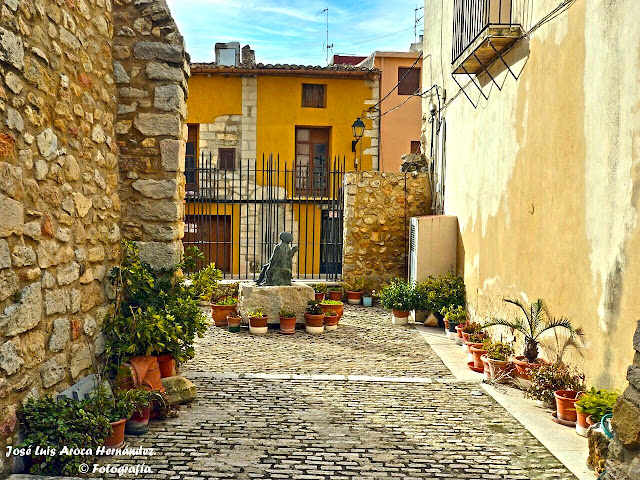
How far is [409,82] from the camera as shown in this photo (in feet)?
66.8

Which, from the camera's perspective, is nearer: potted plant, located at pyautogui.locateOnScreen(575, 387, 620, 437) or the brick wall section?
potted plant, located at pyautogui.locateOnScreen(575, 387, 620, 437)

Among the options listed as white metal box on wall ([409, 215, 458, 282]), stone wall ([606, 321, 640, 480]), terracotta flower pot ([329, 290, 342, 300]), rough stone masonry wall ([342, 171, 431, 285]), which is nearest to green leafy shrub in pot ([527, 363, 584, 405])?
stone wall ([606, 321, 640, 480])

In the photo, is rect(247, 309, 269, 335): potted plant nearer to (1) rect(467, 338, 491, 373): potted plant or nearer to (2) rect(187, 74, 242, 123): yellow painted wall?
(1) rect(467, 338, 491, 373): potted plant

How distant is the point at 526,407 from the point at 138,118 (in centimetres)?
444

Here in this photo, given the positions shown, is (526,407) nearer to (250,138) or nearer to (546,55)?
(546,55)

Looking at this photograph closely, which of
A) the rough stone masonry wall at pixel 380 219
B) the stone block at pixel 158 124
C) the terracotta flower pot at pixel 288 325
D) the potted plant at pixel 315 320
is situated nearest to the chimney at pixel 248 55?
the rough stone masonry wall at pixel 380 219

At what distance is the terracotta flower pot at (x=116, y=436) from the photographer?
4277mm

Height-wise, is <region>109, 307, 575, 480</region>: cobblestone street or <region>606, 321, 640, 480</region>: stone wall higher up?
<region>606, 321, 640, 480</region>: stone wall

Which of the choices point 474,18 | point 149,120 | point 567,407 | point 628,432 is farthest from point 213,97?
point 628,432

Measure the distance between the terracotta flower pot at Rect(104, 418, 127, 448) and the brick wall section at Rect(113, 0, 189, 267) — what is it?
1821 mm

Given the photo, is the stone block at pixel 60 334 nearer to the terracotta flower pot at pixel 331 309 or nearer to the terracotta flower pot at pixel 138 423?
the terracotta flower pot at pixel 138 423

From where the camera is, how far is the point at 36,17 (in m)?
3.96

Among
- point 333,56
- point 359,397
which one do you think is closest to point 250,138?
point 333,56

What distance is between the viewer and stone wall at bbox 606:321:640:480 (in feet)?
9.98
